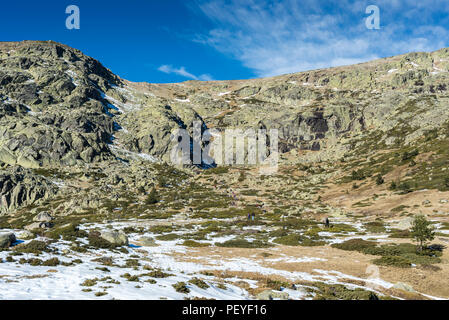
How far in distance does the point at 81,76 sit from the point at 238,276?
195 metres

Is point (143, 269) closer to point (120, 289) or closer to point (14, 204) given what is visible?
point (120, 289)

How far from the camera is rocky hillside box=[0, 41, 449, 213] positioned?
101 metres

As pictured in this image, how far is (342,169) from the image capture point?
371ft

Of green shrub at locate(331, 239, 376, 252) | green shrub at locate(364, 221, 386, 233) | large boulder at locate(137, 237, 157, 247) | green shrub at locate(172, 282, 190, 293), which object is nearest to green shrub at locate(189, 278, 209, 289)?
green shrub at locate(172, 282, 190, 293)

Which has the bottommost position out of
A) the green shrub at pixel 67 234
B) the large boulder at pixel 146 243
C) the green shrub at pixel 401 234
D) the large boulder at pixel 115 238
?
Result: the large boulder at pixel 146 243

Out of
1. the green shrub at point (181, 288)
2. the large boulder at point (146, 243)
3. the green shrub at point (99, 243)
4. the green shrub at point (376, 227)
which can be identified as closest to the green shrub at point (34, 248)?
the green shrub at point (99, 243)

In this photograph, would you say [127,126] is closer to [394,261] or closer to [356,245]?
[356,245]
